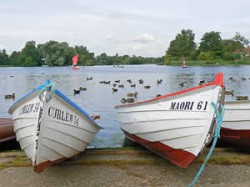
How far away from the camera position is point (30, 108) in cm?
563

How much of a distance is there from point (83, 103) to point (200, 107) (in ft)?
66.8

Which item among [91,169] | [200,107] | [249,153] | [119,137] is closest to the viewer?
[200,107]

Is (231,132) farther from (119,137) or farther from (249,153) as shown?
(119,137)

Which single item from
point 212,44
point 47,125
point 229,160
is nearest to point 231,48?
A: point 212,44

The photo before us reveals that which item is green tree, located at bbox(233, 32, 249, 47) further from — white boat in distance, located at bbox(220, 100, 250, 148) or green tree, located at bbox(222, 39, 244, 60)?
white boat in distance, located at bbox(220, 100, 250, 148)

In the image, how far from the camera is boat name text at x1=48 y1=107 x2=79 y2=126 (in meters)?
5.38

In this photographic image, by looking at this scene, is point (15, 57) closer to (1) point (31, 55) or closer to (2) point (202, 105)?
(1) point (31, 55)

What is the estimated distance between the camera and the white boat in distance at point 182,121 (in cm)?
539

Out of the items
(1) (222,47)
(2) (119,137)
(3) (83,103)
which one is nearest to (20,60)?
(1) (222,47)

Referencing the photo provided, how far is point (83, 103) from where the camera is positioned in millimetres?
25438

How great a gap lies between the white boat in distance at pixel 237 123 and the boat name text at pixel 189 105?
1632 millimetres

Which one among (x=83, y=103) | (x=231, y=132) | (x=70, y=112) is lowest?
(x=83, y=103)

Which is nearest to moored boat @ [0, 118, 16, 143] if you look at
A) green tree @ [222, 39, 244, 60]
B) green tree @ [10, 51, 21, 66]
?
green tree @ [222, 39, 244, 60]

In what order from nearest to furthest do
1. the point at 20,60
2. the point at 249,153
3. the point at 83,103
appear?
the point at 249,153 < the point at 83,103 < the point at 20,60
